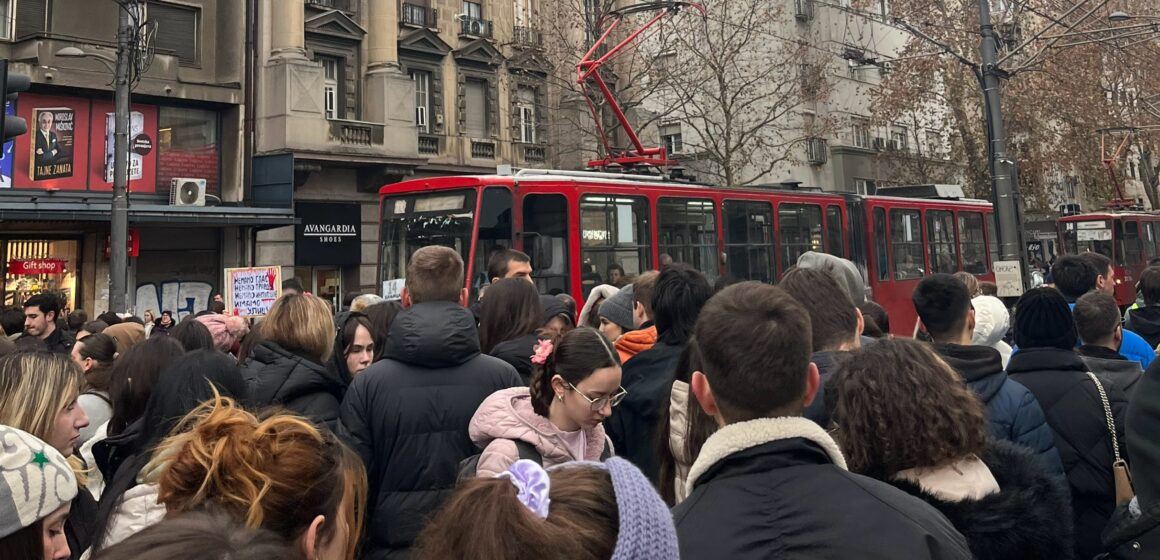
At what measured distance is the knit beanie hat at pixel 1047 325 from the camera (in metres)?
4.01

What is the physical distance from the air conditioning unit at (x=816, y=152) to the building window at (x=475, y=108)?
12.1 metres

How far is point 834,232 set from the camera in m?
16.2

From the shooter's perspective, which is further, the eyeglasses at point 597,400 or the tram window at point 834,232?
the tram window at point 834,232

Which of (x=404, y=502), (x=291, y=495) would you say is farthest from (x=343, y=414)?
(x=291, y=495)

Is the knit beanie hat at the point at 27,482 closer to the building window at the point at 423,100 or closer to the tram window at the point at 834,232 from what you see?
the tram window at the point at 834,232

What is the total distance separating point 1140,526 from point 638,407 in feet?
Result: 7.01

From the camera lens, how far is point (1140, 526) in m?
1.98

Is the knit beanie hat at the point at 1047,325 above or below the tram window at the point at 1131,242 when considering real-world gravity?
below

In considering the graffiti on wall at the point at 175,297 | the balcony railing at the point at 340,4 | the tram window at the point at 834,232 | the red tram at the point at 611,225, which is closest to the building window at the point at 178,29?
the balcony railing at the point at 340,4

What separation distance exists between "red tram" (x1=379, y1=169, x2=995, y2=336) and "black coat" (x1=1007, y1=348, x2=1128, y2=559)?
25.7 feet

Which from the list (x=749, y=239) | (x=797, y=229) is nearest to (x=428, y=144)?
(x=797, y=229)

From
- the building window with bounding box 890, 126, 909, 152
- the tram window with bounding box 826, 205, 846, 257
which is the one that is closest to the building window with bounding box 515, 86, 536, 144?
the tram window with bounding box 826, 205, 846, 257

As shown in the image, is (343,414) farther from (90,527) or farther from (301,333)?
(90,527)

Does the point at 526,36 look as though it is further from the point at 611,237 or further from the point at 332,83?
the point at 611,237
